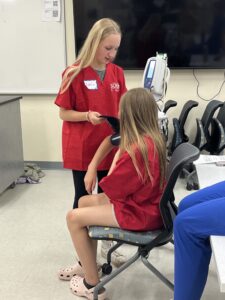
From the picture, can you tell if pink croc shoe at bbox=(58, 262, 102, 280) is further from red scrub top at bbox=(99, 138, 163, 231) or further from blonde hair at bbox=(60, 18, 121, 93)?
blonde hair at bbox=(60, 18, 121, 93)

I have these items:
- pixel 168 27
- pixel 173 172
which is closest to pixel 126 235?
pixel 173 172

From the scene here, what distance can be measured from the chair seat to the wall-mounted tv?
225cm

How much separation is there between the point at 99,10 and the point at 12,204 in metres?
1.92

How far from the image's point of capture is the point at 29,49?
3631 mm

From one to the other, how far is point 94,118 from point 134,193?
0.41 metres

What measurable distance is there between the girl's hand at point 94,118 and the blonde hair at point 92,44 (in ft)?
0.66

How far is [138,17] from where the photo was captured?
341 cm

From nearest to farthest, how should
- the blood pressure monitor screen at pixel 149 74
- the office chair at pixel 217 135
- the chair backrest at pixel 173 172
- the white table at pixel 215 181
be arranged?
the white table at pixel 215 181
the chair backrest at pixel 173 172
the blood pressure monitor screen at pixel 149 74
the office chair at pixel 217 135

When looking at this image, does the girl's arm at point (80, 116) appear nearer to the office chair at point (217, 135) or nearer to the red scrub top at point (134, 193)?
the red scrub top at point (134, 193)

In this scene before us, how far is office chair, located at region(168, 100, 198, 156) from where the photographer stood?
10.7 ft

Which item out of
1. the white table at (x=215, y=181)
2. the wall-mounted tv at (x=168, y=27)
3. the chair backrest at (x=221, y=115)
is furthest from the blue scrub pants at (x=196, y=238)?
the wall-mounted tv at (x=168, y=27)

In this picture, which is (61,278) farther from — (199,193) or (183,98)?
(183,98)

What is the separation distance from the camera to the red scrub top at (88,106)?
185cm

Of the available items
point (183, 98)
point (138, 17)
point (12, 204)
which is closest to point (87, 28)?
point (138, 17)
